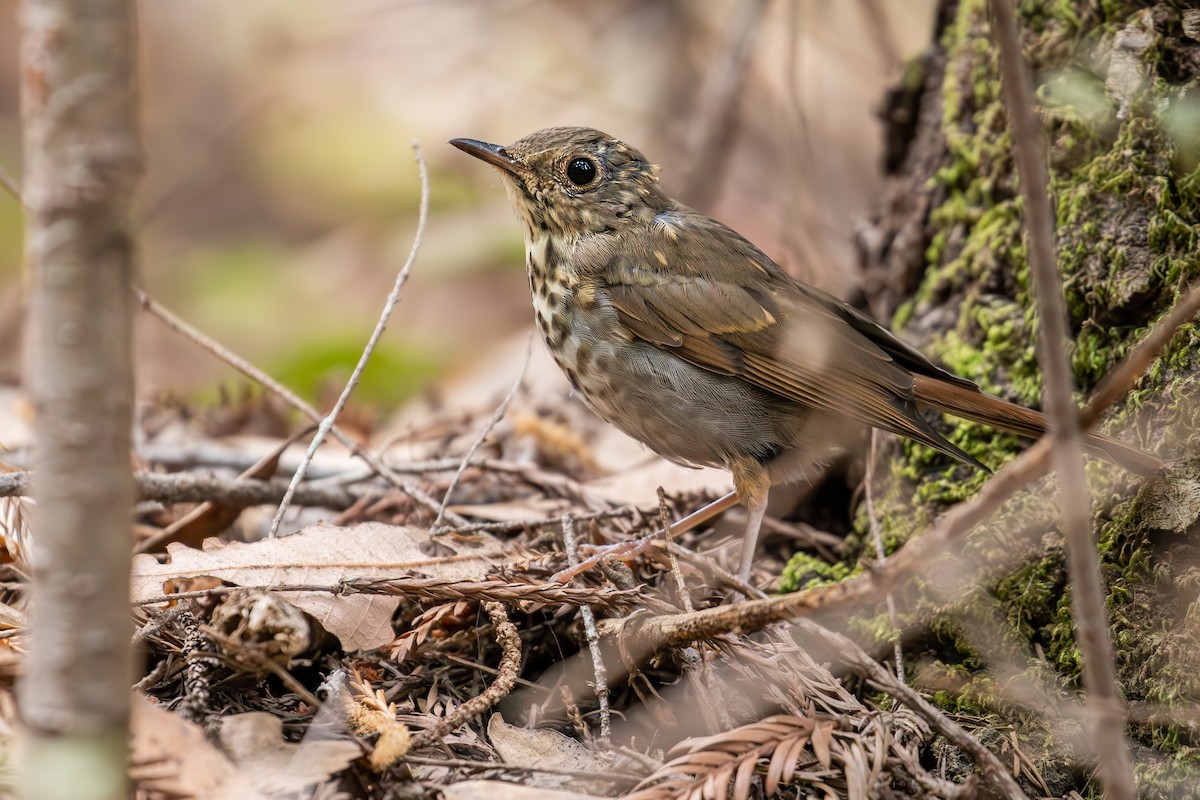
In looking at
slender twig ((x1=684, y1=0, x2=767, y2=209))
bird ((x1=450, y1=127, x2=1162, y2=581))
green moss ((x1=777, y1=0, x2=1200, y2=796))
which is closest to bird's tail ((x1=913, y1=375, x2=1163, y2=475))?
bird ((x1=450, y1=127, x2=1162, y2=581))

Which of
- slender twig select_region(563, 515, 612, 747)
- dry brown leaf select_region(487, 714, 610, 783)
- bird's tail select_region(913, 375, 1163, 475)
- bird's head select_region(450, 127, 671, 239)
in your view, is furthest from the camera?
bird's head select_region(450, 127, 671, 239)

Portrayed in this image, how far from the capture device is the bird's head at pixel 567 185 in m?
3.63

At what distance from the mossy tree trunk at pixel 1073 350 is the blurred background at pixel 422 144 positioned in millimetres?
1897

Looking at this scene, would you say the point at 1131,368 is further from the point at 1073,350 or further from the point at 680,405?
the point at 680,405

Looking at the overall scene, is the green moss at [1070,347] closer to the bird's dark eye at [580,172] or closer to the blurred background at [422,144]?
the bird's dark eye at [580,172]

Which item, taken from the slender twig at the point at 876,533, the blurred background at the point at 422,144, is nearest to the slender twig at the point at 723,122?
the blurred background at the point at 422,144

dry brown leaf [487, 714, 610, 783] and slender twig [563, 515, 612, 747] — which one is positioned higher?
slender twig [563, 515, 612, 747]

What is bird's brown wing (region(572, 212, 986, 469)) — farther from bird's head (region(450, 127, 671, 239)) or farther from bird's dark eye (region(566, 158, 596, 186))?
bird's dark eye (region(566, 158, 596, 186))

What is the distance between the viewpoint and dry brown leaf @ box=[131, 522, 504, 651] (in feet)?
7.86

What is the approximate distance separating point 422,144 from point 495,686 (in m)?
4.34

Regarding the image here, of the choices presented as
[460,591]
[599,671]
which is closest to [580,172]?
[460,591]

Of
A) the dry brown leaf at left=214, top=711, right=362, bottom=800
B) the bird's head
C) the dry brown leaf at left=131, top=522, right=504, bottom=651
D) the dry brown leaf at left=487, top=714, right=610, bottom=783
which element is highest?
the bird's head

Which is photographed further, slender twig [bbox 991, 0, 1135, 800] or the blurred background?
the blurred background

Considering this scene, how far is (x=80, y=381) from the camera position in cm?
134
